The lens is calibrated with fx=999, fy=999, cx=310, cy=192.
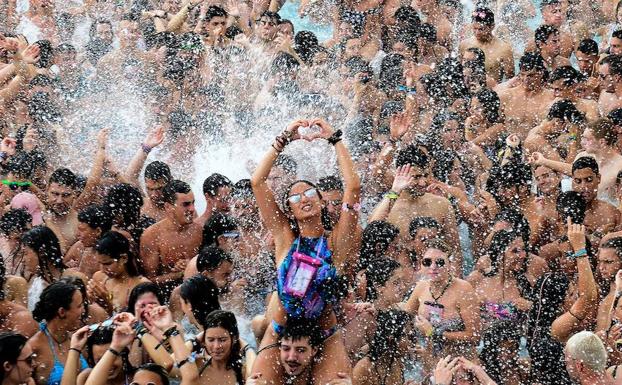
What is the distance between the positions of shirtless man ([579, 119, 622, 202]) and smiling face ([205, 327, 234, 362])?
3.39m

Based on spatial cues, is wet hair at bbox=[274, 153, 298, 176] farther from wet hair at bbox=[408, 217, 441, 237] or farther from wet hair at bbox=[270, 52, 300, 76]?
wet hair at bbox=[270, 52, 300, 76]

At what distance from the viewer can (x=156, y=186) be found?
7.14 metres

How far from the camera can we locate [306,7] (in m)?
12.8

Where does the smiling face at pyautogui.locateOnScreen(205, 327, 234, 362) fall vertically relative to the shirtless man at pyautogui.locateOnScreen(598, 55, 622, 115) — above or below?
below

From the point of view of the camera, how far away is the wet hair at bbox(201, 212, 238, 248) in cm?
655

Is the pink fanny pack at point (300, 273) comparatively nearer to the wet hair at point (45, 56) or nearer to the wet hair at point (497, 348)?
the wet hair at point (497, 348)

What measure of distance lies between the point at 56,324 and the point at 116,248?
0.78 meters

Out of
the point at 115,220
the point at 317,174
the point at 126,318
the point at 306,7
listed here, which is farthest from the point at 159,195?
the point at 306,7

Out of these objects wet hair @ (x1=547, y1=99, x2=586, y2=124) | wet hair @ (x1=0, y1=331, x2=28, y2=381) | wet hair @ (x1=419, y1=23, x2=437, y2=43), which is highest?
wet hair @ (x1=419, y1=23, x2=437, y2=43)

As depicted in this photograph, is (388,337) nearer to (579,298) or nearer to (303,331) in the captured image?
(303,331)

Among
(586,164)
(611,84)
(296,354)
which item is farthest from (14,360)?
(611,84)

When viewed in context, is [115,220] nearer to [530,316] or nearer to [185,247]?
[185,247]

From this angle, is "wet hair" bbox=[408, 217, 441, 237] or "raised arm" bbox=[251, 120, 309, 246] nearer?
"raised arm" bbox=[251, 120, 309, 246]

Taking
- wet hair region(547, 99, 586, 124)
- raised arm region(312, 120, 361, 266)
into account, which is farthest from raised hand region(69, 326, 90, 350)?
wet hair region(547, 99, 586, 124)
